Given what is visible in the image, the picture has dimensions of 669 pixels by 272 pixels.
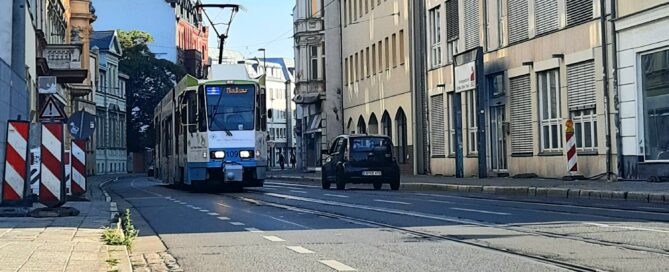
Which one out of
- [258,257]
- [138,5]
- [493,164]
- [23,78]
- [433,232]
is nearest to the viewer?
[258,257]

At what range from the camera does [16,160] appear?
18.0m

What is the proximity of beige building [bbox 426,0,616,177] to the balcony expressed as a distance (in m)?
15.6

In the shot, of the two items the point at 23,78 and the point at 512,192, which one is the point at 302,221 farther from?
the point at 512,192

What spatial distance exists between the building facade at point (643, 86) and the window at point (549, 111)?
426 centimetres

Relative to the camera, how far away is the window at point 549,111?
33750 mm

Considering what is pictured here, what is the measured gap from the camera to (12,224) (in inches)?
637

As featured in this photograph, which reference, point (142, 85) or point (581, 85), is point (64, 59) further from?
point (142, 85)

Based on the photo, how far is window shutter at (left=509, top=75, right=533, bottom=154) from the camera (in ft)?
117

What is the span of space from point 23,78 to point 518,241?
51.5 feet

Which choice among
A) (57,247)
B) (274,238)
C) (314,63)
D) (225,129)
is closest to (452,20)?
(225,129)


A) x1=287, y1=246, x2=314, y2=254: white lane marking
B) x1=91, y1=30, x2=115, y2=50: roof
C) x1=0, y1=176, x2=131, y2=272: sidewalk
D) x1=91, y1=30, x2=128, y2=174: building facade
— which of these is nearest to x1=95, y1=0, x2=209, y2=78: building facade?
x1=91, y1=30, x2=128, y2=174: building facade

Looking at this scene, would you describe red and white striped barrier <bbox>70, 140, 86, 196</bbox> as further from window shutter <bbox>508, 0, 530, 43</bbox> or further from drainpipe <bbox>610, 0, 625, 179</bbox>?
window shutter <bbox>508, 0, 530, 43</bbox>

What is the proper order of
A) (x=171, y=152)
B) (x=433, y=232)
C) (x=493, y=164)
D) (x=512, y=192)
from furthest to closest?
1. (x=493, y=164)
2. (x=171, y=152)
3. (x=512, y=192)
4. (x=433, y=232)

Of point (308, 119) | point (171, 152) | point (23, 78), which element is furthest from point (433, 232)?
point (308, 119)
